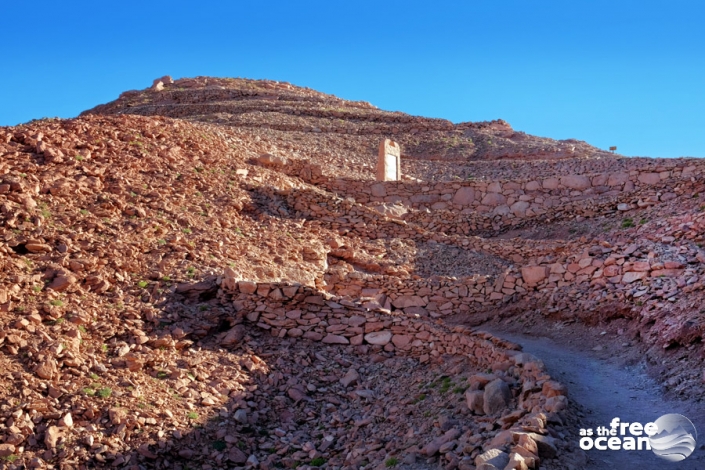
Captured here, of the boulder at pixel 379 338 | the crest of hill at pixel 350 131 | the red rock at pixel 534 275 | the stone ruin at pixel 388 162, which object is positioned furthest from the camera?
the crest of hill at pixel 350 131

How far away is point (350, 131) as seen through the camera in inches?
1146

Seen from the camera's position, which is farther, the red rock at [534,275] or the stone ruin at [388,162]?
the stone ruin at [388,162]

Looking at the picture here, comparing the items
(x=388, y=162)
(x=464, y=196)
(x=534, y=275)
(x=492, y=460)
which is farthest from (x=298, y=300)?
(x=388, y=162)

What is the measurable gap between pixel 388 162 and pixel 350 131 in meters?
7.86

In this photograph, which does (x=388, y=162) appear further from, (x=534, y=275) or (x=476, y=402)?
(x=476, y=402)

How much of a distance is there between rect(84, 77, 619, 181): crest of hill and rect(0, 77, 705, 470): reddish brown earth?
368 centimetres

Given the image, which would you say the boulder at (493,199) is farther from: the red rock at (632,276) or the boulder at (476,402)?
the boulder at (476,402)

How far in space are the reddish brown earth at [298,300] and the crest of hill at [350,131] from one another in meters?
3.68

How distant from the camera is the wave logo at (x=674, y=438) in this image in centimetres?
648

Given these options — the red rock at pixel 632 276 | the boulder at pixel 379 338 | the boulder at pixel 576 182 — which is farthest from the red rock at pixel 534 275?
the boulder at pixel 576 182

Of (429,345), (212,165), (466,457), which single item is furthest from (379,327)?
(212,165)

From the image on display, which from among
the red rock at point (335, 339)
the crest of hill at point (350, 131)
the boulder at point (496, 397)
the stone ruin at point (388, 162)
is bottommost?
the boulder at point (496, 397)

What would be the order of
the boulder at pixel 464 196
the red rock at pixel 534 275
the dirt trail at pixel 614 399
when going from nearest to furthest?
the dirt trail at pixel 614 399
the red rock at pixel 534 275
the boulder at pixel 464 196

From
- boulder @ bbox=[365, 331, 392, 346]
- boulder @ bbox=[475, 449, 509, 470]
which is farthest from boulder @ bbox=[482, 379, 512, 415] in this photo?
boulder @ bbox=[365, 331, 392, 346]
